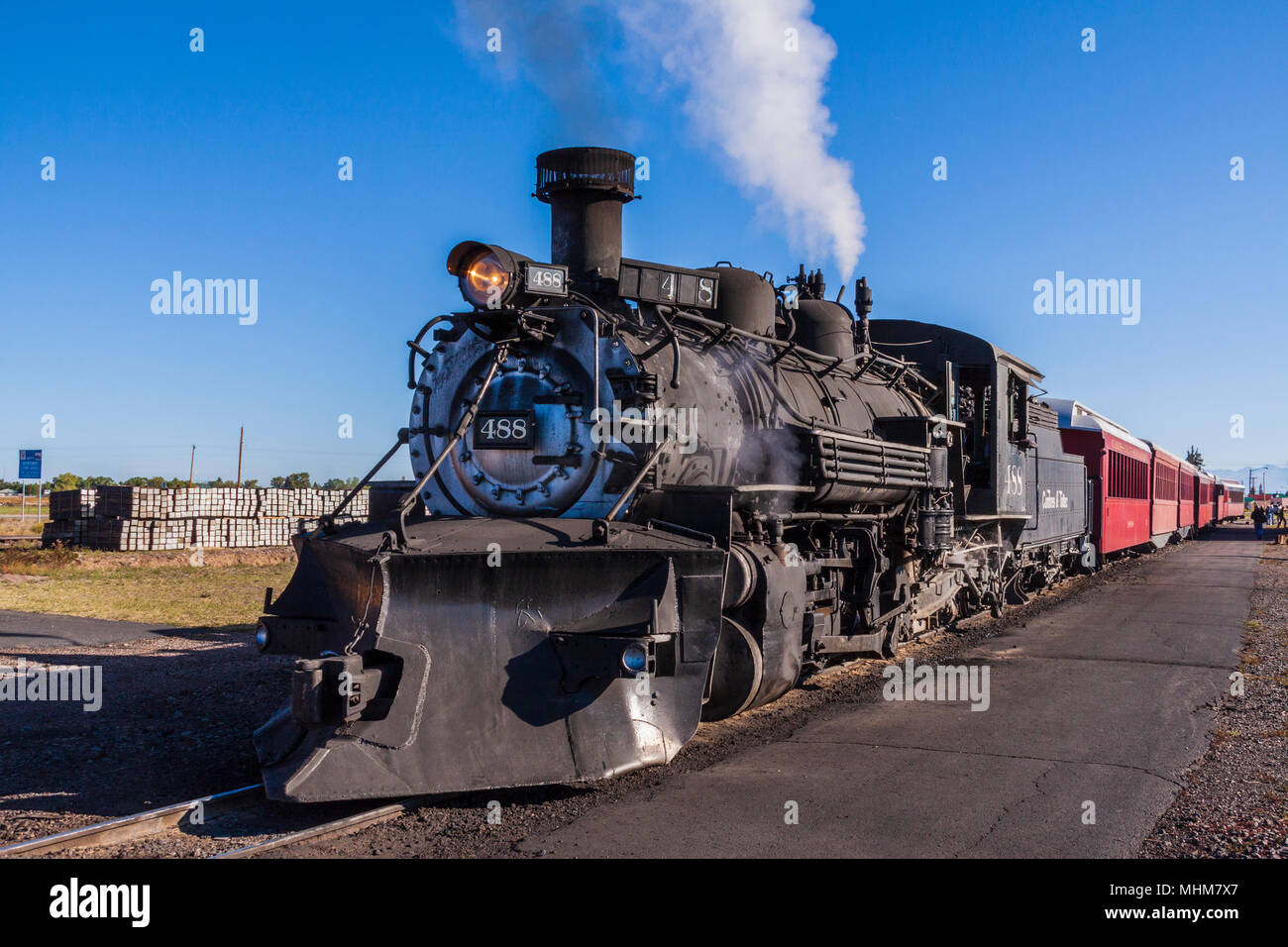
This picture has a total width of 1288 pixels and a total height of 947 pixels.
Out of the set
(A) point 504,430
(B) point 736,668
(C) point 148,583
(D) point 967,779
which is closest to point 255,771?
(A) point 504,430

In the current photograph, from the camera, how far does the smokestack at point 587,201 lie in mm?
7246

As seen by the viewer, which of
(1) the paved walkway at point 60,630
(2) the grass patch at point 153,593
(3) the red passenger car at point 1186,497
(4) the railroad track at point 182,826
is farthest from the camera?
(3) the red passenger car at point 1186,497

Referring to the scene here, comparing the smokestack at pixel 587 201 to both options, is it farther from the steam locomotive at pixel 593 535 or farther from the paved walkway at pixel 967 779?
the paved walkway at pixel 967 779

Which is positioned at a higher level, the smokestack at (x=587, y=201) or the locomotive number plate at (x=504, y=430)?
the smokestack at (x=587, y=201)

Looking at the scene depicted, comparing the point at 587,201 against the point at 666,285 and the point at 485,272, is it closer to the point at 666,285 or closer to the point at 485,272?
the point at 666,285

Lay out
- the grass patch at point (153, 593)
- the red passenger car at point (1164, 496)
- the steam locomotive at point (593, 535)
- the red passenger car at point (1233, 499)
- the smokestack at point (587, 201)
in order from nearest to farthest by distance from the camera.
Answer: the steam locomotive at point (593, 535), the smokestack at point (587, 201), the grass patch at point (153, 593), the red passenger car at point (1164, 496), the red passenger car at point (1233, 499)

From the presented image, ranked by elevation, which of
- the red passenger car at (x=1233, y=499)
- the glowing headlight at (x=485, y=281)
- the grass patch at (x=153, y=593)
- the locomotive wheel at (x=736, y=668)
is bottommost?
the grass patch at (x=153, y=593)

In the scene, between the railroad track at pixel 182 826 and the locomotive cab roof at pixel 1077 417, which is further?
the locomotive cab roof at pixel 1077 417

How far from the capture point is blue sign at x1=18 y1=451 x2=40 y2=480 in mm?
22812

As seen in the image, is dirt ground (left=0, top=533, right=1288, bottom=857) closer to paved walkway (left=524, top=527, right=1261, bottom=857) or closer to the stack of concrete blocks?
A: paved walkway (left=524, top=527, right=1261, bottom=857)

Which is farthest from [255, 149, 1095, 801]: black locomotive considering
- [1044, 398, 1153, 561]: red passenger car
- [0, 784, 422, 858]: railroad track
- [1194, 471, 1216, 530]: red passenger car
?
[1194, 471, 1216, 530]: red passenger car

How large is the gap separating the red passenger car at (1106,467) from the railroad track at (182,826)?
17.7 metres

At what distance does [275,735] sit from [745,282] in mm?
5010

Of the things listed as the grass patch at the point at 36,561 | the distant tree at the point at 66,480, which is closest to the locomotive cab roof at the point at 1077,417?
the grass patch at the point at 36,561
